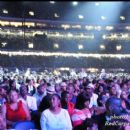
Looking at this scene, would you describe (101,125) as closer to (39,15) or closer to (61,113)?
(61,113)

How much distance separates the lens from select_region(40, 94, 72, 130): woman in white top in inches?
267

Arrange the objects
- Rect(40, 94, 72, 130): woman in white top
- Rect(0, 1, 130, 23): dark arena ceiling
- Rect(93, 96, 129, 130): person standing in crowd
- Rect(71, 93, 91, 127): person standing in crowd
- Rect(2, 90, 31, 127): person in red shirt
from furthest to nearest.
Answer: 1. Rect(0, 1, 130, 23): dark arena ceiling
2. Rect(71, 93, 91, 127): person standing in crowd
3. Rect(2, 90, 31, 127): person in red shirt
4. Rect(93, 96, 129, 130): person standing in crowd
5. Rect(40, 94, 72, 130): woman in white top

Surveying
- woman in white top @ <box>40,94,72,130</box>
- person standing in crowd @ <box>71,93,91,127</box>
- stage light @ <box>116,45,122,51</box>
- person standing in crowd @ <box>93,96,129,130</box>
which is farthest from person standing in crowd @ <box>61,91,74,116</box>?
stage light @ <box>116,45,122,51</box>

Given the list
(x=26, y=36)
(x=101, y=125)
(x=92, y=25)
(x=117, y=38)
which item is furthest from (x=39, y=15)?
(x=101, y=125)

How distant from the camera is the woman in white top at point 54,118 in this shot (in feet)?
22.3

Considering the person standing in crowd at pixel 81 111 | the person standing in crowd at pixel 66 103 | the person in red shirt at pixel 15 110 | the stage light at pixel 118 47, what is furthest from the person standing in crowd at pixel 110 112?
the stage light at pixel 118 47

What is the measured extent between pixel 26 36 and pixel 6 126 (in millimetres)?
39036

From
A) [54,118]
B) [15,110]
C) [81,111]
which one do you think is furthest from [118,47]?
[54,118]

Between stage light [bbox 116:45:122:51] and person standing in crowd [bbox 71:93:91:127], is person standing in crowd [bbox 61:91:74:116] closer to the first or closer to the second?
person standing in crowd [bbox 71:93:91:127]

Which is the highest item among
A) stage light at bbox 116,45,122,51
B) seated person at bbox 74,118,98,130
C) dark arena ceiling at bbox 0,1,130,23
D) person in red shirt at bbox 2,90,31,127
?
dark arena ceiling at bbox 0,1,130,23

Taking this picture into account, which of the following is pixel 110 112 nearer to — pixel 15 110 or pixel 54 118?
pixel 54 118

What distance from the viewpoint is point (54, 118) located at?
680 cm

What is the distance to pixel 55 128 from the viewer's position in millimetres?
6844

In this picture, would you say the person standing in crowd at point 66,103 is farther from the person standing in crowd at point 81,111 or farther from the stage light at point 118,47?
the stage light at point 118,47
